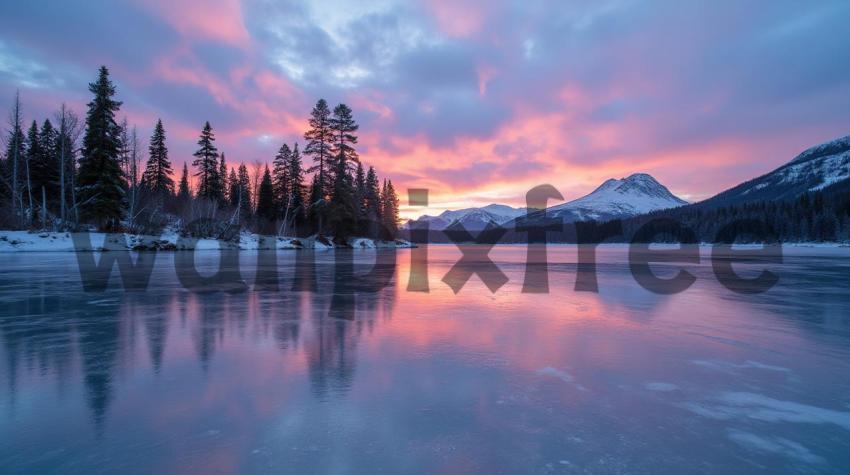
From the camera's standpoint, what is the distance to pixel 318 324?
6719mm

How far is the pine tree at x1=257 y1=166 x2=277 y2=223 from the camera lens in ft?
180

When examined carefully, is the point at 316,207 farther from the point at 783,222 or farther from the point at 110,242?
the point at 783,222

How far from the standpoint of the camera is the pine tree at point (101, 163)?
3228cm

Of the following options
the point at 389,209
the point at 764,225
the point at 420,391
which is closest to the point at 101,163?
the point at 420,391

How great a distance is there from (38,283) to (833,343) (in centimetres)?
1792

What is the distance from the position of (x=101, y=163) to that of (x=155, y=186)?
21.7 meters

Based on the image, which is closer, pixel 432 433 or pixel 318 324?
pixel 432 433

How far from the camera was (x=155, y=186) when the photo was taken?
2088 inches

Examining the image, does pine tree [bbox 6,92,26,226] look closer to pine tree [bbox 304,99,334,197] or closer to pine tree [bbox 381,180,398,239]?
pine tree [bbox 304,99,334,197]

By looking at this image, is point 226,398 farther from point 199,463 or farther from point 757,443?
point 757,443

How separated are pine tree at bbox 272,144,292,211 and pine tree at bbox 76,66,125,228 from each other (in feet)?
73.5

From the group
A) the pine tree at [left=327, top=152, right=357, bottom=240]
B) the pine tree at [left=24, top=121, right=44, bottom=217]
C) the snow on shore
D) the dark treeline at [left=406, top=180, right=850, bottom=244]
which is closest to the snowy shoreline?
the snow on shore

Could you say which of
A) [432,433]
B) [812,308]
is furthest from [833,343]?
[432,433]

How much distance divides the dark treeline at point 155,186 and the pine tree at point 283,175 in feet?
0.46
